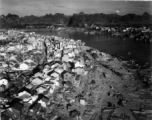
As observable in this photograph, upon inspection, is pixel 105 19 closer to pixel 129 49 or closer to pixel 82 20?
pixel 82 20

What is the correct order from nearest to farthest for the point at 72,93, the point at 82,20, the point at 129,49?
1. the point at 72,93
2. the point at 129,49
3. the point at 82,20

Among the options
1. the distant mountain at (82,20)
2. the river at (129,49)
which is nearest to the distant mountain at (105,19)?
the distant mountain at (82,20)

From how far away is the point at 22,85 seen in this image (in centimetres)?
478

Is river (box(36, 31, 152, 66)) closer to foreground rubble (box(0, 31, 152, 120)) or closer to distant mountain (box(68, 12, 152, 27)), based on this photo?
foreground rubble (box(0, 31, 152, 120))

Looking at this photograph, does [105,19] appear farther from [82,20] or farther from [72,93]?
[72,93]

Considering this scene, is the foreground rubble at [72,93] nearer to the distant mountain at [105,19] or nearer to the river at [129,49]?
the river at [129,49]

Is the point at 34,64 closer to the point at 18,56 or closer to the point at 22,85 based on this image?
the point at 18,56

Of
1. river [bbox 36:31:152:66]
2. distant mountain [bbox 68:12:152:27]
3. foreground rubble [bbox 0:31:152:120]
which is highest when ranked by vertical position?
distant mountain [bbox 68:12:152:27]

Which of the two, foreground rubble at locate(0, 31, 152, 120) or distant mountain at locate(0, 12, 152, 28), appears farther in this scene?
distant mountain at locate(0, 12, 152, 28)

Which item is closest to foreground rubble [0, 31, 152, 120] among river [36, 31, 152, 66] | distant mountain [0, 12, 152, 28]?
river [36, 31, 152, 66]

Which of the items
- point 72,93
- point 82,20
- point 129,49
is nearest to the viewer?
point 72,93

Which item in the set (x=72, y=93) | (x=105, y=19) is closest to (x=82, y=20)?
(x=105, y=19)

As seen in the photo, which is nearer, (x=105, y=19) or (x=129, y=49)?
(x=129, y=49)

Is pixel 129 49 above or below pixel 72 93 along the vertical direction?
above
